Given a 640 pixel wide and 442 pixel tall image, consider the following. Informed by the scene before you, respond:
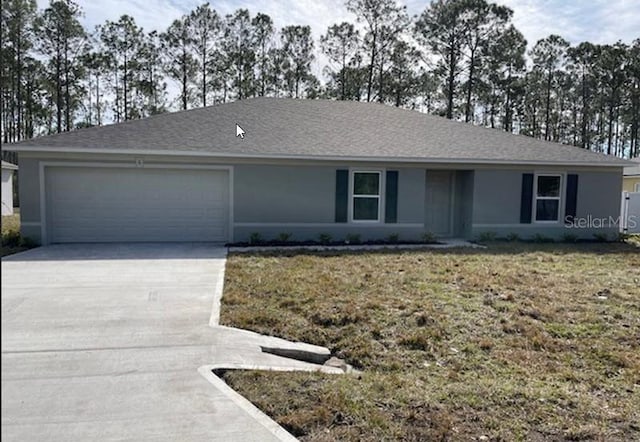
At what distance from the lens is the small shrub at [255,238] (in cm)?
1250

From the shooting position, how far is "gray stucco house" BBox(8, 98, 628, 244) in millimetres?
11977

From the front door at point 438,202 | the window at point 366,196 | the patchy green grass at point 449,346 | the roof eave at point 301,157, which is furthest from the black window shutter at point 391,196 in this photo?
the patchy green grass at point 449,346

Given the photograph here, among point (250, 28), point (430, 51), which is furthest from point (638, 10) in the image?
point (250, 28)

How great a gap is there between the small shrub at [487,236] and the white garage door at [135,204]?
7.16m

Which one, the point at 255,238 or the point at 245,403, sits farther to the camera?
the point at 255,238

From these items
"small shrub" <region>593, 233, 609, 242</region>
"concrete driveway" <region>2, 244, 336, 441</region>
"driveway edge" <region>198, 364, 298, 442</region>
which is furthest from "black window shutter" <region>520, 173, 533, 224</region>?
"driveway edge" <region>198, 364, 298, 442</region>

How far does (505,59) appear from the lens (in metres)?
30.4

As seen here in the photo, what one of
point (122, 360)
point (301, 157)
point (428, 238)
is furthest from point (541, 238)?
point (122, 360)

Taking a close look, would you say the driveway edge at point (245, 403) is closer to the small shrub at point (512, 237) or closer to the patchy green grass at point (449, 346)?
the patchy green grass at point (449, 346)

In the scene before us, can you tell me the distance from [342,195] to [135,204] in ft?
17.6

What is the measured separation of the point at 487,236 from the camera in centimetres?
1379

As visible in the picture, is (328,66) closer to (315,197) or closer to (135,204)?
(315,197)

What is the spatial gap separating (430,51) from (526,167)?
59.9 ft

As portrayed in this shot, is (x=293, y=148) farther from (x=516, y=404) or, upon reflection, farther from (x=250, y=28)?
(x=250, y=28)
